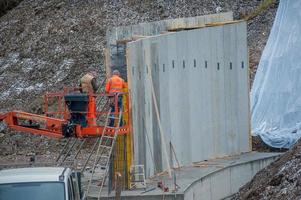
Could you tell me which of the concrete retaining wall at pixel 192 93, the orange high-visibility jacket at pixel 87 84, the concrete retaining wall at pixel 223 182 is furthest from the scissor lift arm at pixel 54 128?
the concrete retaining wall at pixel 223 182

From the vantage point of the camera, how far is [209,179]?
925 inches

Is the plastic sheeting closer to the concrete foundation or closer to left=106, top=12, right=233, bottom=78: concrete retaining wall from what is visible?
the concrete foundation

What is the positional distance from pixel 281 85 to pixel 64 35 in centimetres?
1087

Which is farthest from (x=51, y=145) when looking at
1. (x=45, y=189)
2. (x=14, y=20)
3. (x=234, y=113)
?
(x=45, y=189)

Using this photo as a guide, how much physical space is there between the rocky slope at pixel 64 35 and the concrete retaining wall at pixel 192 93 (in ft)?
19.0

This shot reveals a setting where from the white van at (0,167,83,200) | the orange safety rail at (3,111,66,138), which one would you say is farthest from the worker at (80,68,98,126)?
the white van at (0,167,83,200)

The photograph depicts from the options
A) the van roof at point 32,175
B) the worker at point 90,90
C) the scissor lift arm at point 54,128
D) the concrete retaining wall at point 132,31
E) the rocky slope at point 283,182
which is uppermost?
the concrete retaining wall at point 132,31

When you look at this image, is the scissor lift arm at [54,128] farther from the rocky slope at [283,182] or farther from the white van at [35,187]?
the white van at [35,187]

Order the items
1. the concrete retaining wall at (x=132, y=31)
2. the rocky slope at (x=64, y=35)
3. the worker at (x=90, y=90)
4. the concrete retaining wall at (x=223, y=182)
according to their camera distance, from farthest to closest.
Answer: the rocky slope at (x=64, y=35), the concrete retaining wall at (x=132, y=31), the concrete retaining wall at (x=223, y=182), the worker at (x=90, y=90)

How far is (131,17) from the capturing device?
3884 centimetres

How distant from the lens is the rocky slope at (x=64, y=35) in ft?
115

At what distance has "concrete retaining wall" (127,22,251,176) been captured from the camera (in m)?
22.8

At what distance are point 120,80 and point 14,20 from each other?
21063mm

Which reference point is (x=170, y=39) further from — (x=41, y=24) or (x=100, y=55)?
(x=41, y=24)
